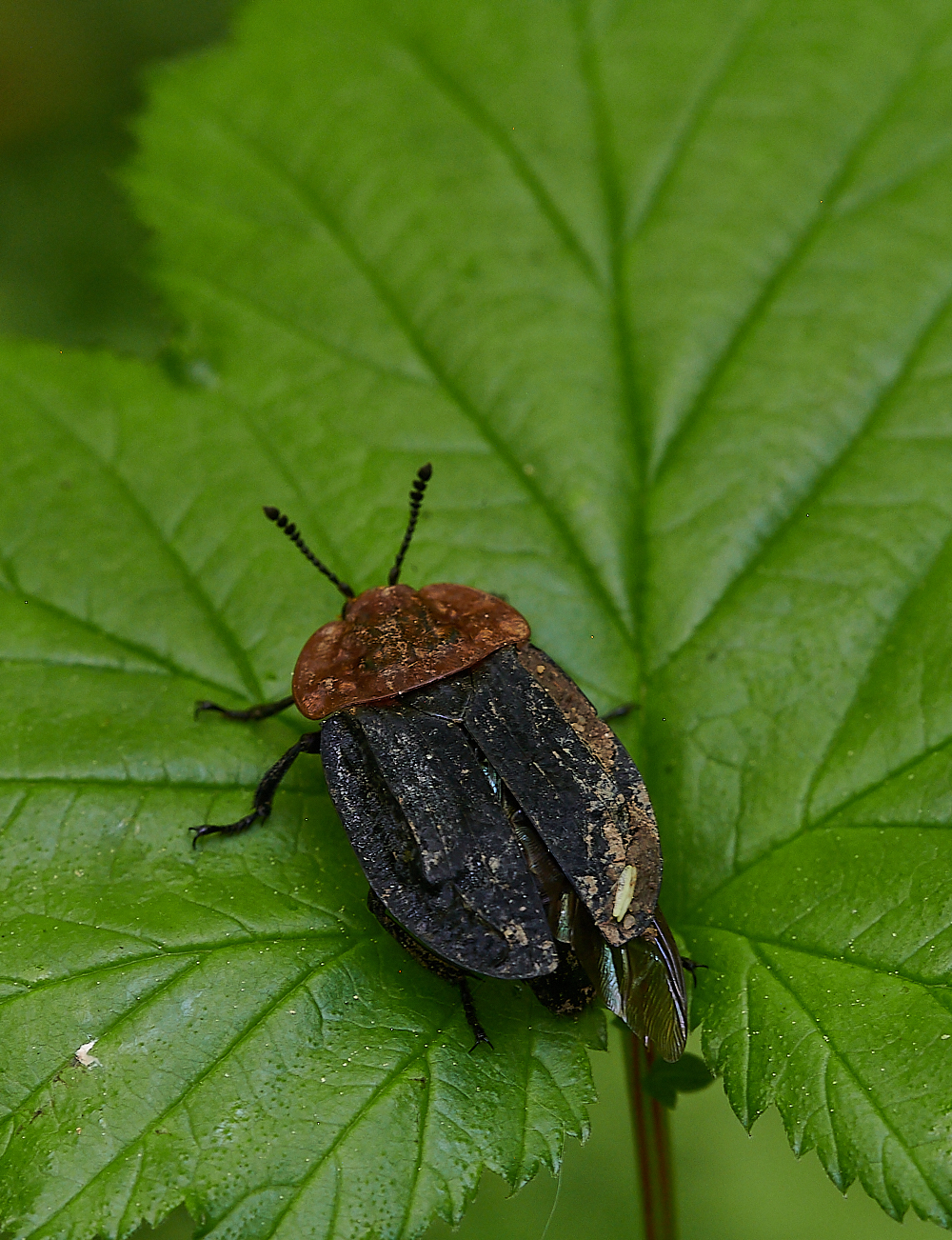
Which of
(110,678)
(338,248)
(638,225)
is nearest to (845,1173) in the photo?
(110,678)

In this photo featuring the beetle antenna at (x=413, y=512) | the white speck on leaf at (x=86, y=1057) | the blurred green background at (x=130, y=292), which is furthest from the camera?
the blurred green background at (x=130, y=292)

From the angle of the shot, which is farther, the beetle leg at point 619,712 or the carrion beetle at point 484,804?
the beetle leg at point 619,712

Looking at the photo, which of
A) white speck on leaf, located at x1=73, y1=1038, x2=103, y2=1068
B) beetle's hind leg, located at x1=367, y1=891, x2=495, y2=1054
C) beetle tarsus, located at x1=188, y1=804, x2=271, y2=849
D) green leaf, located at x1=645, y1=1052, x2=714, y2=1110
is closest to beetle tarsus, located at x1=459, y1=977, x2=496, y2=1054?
beetle's hind leg, located at x1=367, y1=891, x2=495, y2=1054

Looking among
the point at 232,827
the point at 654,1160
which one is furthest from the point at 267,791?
the point at 654,1160

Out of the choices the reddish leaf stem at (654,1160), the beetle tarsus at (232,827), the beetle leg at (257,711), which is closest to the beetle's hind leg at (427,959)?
the beetle tarsus at (232,827)

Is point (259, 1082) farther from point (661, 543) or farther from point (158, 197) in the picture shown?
point (158, 197)

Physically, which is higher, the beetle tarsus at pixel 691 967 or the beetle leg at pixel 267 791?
the beetle tarsus at pixel 691 967

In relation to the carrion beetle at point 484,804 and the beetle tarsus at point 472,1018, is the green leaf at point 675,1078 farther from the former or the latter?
the beetle tarsus at point 472,1018
